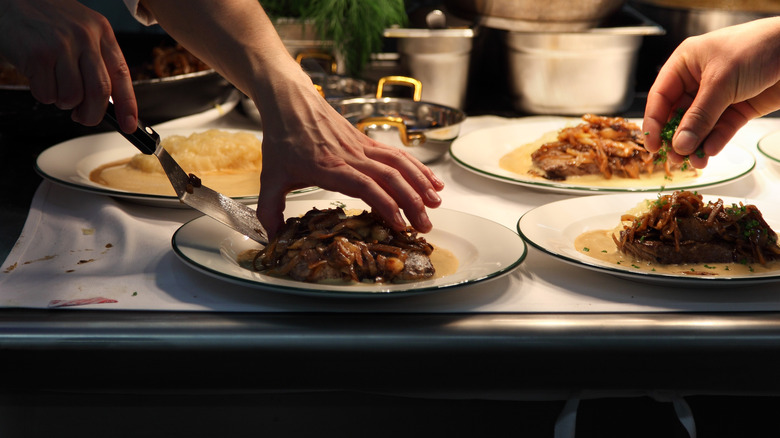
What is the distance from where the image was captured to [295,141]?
162cm

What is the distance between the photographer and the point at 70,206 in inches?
81.1

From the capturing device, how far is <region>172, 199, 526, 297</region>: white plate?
4.61ft

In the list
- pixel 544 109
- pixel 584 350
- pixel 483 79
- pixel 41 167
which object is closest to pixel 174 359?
pixel 584 350

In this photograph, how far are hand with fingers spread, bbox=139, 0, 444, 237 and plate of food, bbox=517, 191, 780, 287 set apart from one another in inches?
11.5

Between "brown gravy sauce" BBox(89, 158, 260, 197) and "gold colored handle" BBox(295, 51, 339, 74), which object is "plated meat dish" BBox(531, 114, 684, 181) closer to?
"brown gravy sauce" BBox(89, 158, 260, 197)

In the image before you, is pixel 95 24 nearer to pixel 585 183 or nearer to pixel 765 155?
pixel 585 183

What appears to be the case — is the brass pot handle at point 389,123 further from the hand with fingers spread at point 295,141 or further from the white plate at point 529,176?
the hand with fingers spread at point 295,141

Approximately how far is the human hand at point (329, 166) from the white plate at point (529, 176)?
0.56 metres

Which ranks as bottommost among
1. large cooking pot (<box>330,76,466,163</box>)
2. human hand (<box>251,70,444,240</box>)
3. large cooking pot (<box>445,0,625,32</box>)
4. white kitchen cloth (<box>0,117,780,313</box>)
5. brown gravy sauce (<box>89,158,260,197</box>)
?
brown gravy sauce (<box>89,158,260,197</box>)

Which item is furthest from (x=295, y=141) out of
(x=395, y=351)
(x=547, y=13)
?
(x=547, y=13)

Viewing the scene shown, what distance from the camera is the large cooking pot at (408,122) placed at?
236cm

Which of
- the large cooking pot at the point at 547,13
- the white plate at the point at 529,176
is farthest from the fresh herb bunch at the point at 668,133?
the large cooking pot at the point at 547,13

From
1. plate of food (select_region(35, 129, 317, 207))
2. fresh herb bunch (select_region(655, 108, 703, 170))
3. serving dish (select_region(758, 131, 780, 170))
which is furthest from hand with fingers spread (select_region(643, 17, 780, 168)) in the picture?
plate of food (select_region(35, 129, 317, 207))

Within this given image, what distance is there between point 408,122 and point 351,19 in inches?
28.6
